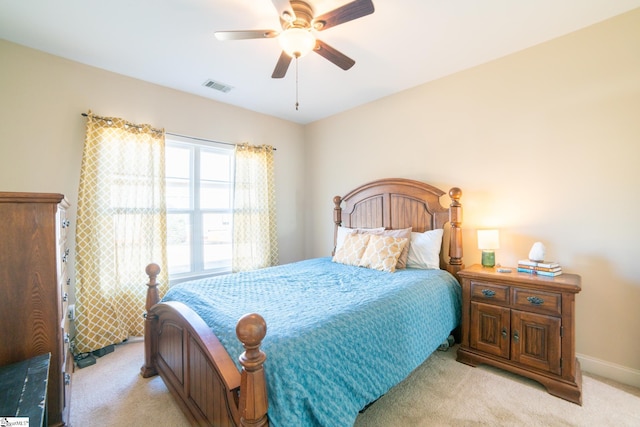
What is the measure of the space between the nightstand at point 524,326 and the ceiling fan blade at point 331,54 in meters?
2.01

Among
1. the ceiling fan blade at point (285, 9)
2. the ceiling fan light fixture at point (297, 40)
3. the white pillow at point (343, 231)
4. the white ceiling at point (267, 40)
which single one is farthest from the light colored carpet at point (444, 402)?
the white ceiling at point (267, 40)

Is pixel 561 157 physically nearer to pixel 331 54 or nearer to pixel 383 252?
pixel 383 252

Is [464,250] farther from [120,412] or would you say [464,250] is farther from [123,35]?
[123,35]

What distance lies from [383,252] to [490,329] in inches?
42.4

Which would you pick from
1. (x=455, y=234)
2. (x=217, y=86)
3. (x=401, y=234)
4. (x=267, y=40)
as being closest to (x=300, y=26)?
(x=267, y=40)

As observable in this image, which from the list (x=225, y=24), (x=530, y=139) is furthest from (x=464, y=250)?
(x=225, y=24)

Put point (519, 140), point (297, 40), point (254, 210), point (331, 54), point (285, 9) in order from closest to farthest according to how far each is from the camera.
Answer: point (285, 9) < point (297, 40) < point (331, 54) < point (519, 140) < point (254, 210)

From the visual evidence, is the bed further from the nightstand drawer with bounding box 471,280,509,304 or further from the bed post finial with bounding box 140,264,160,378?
the nightstand drawer with bounding box 471,280,509,304

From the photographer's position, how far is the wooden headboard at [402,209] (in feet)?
9.00

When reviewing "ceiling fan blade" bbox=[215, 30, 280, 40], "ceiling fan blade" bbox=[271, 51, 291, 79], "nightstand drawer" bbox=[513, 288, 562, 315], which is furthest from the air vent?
"nightstand drawer" bbox=[513, 288, 562, 315]

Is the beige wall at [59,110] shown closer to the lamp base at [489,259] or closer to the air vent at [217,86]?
the air vent at [217,86]

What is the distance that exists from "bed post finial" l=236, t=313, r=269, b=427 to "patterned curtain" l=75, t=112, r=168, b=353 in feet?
7.90

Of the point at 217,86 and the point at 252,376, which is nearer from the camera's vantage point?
the point at 252,376

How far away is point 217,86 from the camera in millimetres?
3188
